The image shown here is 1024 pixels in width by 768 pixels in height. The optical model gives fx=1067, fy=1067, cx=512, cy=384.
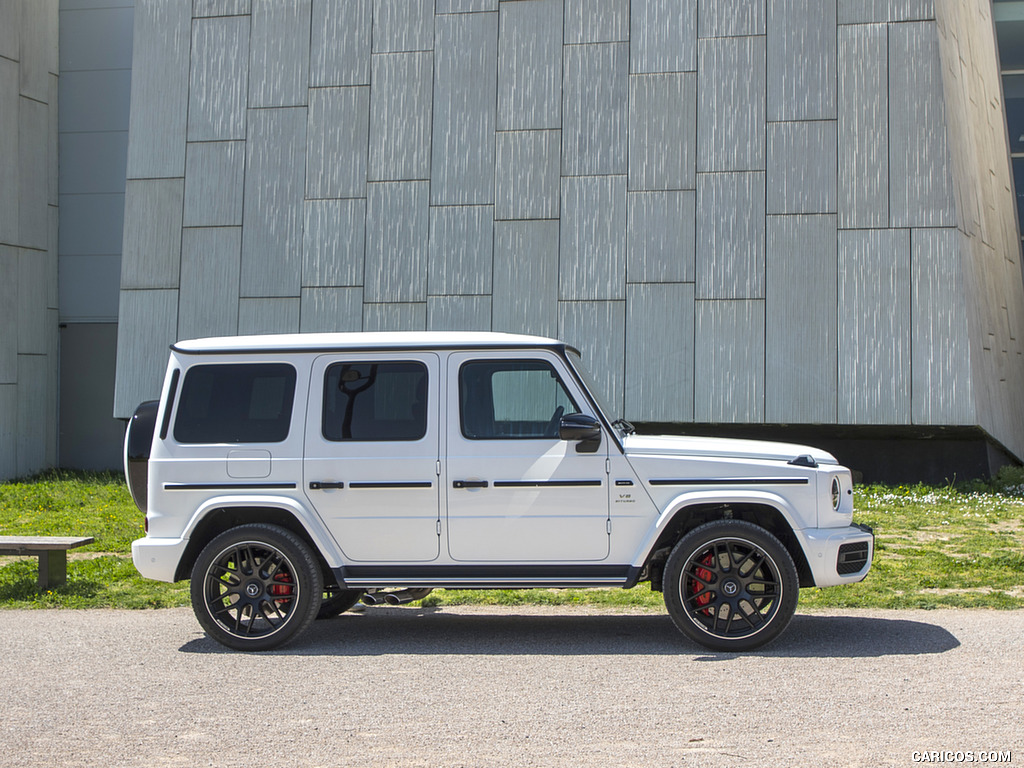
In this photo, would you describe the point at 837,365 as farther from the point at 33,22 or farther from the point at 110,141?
the point at 33,22

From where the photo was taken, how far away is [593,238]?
16.9 m

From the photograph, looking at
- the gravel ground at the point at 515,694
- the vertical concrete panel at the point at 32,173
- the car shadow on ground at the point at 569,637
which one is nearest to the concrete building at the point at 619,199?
the vertical concrete panel at the point at 32,173

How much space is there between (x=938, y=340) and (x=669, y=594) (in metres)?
10.8

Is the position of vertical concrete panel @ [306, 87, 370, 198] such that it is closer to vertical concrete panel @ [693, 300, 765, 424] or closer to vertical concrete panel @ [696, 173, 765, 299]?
vertical concrete panel @ [696, 173, 765, 299]

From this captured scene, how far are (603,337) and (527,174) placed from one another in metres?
2.90

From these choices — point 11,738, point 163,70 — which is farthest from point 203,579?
point 163,70

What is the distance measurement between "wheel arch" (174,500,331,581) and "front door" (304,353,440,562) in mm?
168

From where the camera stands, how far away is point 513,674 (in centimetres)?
620

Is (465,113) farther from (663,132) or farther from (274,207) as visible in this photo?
(274,207)

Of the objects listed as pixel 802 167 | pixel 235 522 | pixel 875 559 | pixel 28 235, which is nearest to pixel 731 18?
pixel 802 167

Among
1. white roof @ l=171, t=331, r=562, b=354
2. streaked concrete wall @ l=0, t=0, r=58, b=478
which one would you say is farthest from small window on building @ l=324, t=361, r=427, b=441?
streaked concrete wall @ l=0, t=0, r=58, b=478

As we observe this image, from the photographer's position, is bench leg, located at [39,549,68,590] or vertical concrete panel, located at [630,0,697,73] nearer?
bench leg, located at [39,549,68,590]

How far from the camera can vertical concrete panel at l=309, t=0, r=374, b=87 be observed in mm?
17812

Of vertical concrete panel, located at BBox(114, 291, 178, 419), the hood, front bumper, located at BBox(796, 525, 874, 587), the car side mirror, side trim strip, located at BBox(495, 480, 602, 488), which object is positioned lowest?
front bumper, located at BBox(796, 525, 874, 587)
